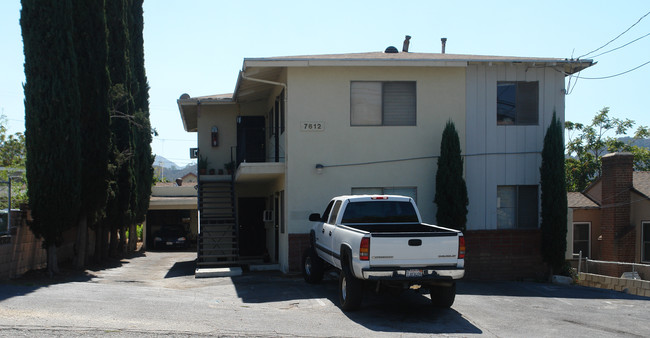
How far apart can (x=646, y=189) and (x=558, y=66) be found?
8.71m

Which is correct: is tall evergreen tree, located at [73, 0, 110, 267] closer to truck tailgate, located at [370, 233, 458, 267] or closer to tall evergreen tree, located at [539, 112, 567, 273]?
truck tailgate, located at [370, 233, 458, 267]

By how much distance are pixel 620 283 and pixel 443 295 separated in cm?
892

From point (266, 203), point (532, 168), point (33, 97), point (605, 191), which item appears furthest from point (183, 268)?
point (605, 191)

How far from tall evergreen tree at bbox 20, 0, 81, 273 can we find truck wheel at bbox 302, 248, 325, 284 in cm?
638

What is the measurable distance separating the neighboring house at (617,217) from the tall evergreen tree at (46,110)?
58.0 ft

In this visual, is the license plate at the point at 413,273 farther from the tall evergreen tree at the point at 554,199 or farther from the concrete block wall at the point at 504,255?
the tall evergreen tree at the point at 554,199

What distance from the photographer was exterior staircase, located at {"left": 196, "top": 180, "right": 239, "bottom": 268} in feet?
58.3

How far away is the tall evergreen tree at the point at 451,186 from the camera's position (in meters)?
14.8

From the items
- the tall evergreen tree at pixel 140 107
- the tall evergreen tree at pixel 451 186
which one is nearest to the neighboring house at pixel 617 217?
the tall evergreen tree at pixel 451 186

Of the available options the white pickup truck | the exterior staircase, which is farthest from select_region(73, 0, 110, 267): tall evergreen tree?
the white pickup truck

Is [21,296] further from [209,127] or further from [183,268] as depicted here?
[209,127]

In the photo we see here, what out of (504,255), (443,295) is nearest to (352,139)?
(504,255)

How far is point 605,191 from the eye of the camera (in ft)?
74.0

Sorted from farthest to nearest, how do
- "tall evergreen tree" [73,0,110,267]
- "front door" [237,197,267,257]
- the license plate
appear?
"front door" [237,197,267,257], "tall evergreen tree" [73,0,110,267], the license plate
